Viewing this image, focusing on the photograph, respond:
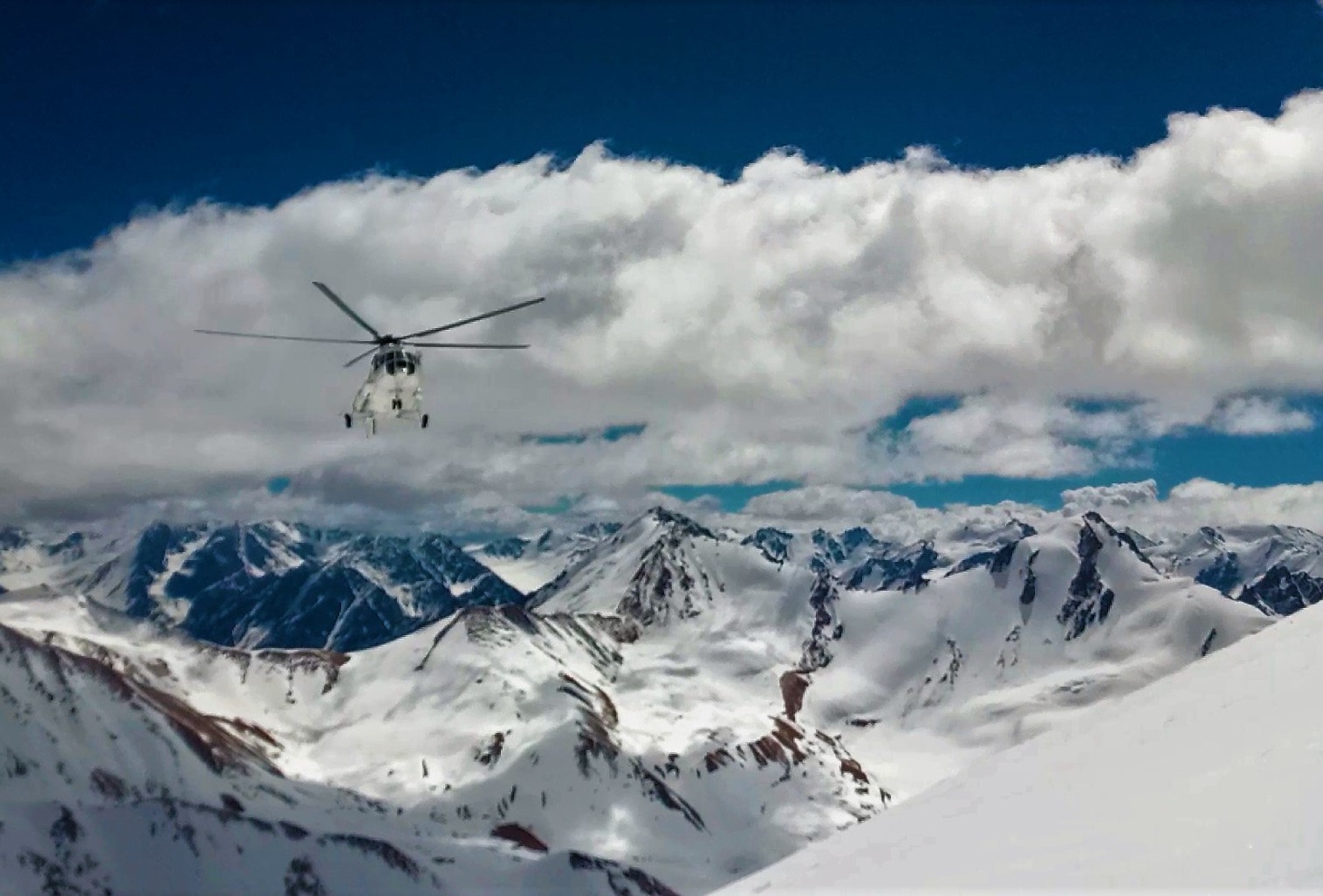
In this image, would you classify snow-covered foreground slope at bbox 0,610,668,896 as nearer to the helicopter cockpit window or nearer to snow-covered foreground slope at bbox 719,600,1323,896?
the helicopter cockpit window

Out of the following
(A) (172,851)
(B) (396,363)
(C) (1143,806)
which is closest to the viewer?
(C) (1143,806)

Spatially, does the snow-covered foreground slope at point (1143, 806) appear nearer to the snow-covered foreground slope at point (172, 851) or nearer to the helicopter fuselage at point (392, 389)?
the helicopter fuselage at point (392, 389)

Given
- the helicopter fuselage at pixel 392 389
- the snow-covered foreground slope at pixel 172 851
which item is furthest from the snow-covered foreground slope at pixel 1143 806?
the snow-covered foreground slope at pixel 172 851

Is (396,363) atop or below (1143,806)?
atop

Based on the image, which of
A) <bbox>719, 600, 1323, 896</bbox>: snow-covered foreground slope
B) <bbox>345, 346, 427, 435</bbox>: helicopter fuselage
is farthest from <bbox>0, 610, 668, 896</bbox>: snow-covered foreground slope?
<bbox>719, 600, 1323, 896</bbox>: snow-covered foreground slope

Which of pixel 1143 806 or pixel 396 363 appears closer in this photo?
pixel 1143 806

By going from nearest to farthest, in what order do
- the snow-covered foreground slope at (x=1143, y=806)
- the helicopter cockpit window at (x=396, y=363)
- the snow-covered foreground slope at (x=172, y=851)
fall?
1. the snow-covered foreground slope at (x=1143, y=806)
2. the helicopter cockpit window at (x=396, y=363)
3. the snow-covered foreground slope at (x=172, y=851)

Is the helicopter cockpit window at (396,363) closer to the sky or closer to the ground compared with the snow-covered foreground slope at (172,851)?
closer to the sky

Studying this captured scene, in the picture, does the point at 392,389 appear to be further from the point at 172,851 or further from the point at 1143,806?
the point at 172,851

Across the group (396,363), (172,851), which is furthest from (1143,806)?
(172,851)
